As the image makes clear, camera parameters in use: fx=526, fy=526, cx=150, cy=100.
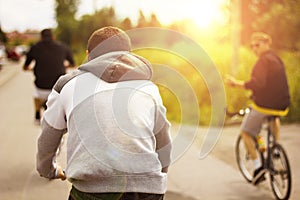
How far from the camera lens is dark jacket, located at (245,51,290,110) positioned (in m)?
5.66

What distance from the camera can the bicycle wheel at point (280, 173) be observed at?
5488 mm

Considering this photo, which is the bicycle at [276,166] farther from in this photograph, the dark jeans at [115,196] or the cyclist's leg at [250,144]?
the dark jeans at [115,196]

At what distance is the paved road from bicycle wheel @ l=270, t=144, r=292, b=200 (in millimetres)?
163

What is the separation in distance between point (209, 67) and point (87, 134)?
11.2m

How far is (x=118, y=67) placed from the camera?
7.72 ft

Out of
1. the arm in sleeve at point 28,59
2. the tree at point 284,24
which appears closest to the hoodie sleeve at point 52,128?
the arm in sleeve at point 28,59

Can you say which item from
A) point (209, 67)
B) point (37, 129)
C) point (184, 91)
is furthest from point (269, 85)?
point (209, 67)

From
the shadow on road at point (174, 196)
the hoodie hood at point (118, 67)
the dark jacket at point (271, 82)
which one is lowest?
the shadow on road at point (174, 196)

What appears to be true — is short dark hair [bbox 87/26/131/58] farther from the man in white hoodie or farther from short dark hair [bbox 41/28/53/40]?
short dark hair [bbox 41/28/53/40]

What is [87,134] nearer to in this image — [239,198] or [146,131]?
[146,131]

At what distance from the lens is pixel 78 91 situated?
233 cm

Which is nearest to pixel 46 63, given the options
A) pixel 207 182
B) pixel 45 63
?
pixel 45 63

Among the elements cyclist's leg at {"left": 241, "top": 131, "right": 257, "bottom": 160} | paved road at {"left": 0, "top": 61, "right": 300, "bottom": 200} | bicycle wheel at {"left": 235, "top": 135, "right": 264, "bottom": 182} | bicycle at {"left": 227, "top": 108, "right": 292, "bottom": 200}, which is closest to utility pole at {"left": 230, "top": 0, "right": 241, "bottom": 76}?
paved road at {"left": 0, "top": 61, "right": 300, "bottom": 200}

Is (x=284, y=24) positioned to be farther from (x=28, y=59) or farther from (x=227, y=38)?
(x=28, y=59)
